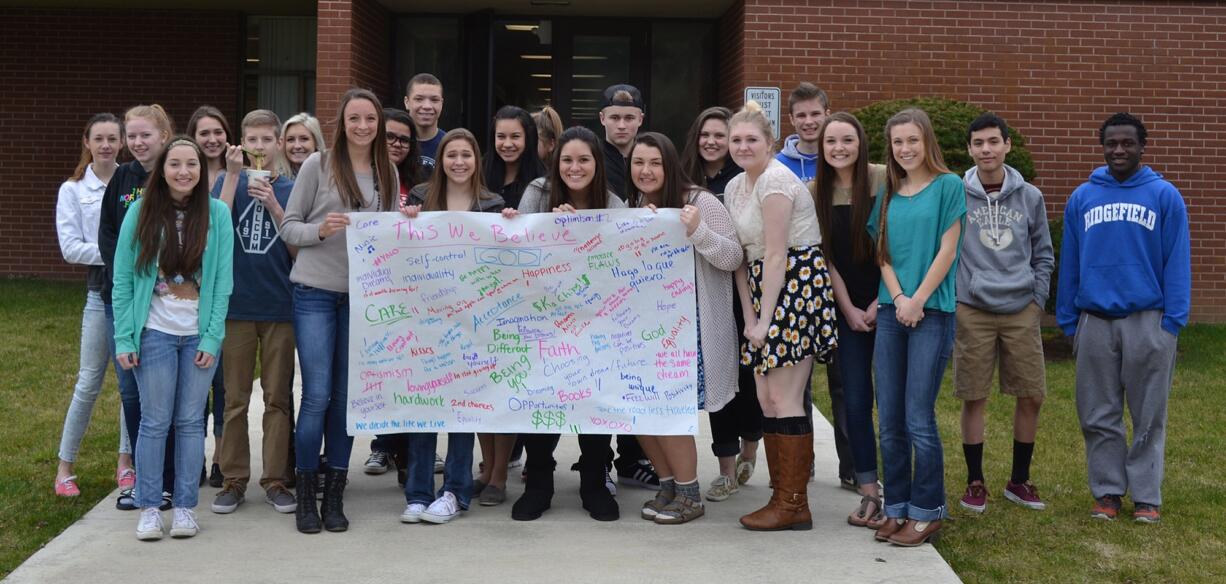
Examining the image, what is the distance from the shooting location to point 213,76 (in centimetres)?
1514

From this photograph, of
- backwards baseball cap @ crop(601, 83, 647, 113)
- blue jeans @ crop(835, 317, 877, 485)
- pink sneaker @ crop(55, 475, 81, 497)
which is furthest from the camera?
backwards baseball cap @ crop(601, 83, 647, 113)

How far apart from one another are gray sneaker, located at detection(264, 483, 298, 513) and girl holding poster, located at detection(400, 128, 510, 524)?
21.1 inches

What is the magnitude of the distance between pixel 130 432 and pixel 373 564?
1565 mm

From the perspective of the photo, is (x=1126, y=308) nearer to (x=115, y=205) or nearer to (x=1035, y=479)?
(x=1035, y=479)

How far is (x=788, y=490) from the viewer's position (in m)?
5.57

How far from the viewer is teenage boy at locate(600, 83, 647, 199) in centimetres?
628

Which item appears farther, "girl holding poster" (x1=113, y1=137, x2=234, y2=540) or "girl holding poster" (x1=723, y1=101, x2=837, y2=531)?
"girl holding poster" (x1=723, y1=101, x2=837, y2=531)

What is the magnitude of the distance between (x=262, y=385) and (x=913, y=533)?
3.04 meters

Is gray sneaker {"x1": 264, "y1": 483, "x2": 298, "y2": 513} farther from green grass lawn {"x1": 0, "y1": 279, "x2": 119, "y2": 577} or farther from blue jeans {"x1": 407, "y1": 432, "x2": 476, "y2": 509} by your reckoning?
green grass lawn {"x1": 0, "y1": 279, "x2": 119, "y2": 577}

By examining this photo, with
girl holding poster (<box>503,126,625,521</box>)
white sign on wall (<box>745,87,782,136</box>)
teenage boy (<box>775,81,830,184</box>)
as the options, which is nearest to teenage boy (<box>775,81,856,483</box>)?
teenage boy (<box>775,81,830,184</box>)

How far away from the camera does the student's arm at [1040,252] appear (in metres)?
6.04

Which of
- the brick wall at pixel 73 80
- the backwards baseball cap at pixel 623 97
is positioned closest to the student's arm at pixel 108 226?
the backwards baseball cap at pixel 623 97

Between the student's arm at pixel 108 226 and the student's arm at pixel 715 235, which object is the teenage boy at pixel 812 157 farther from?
the student's arm at pixel 108 226

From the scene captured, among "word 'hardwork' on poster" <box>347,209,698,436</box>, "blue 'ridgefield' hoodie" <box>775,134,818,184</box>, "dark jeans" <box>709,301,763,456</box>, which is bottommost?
"dark jeans" <box>709,301,763,456</box>
